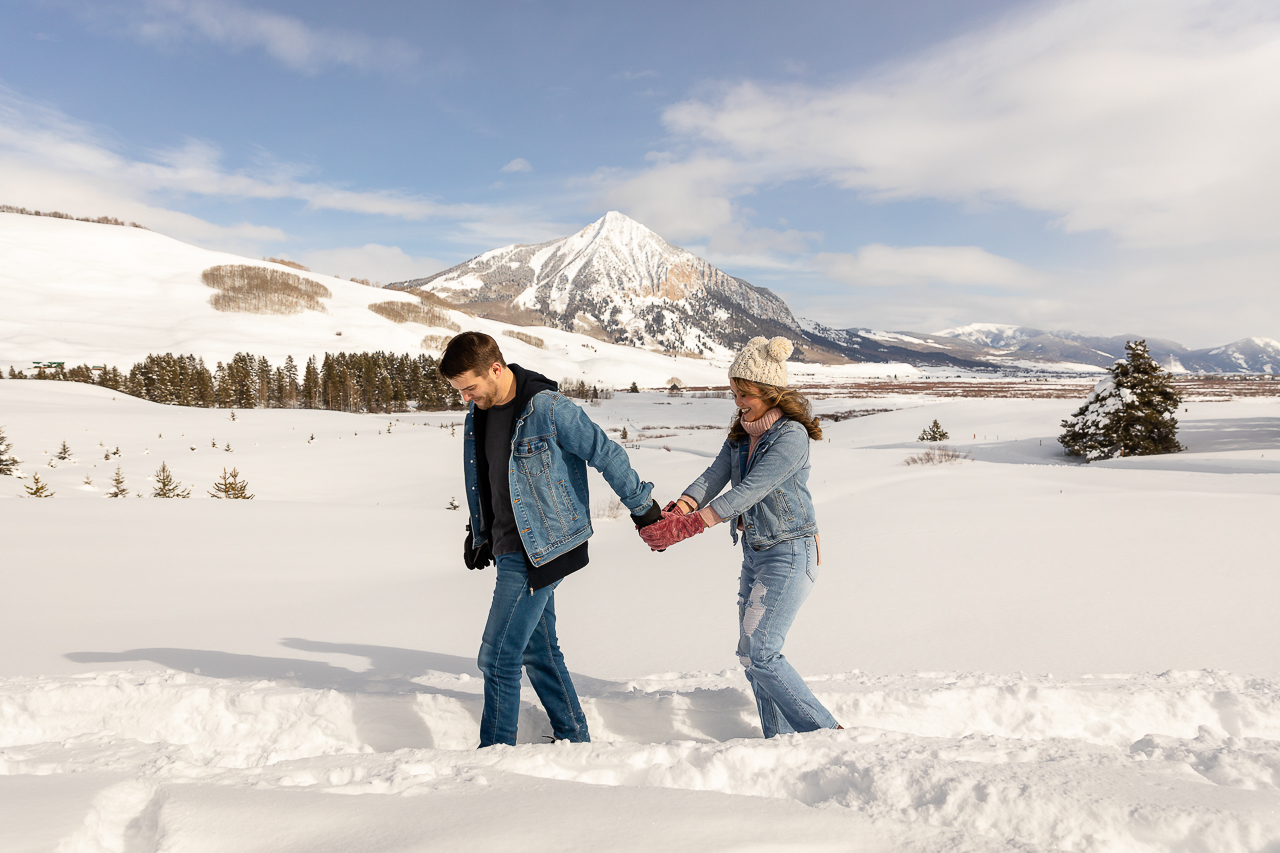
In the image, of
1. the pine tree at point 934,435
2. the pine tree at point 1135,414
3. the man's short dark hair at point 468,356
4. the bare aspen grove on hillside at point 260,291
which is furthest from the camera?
the bare aspen grove on hillside at point 260,291

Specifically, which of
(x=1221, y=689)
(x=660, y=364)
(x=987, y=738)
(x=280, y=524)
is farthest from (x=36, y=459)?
(x=660, y=364)

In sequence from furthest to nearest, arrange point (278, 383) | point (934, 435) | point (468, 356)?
point (278, 383) < point (934, 435) < point (468, 356)

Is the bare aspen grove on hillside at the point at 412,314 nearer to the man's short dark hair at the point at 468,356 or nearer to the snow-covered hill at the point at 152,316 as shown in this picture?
the snow-covered hill at the point at 152,316

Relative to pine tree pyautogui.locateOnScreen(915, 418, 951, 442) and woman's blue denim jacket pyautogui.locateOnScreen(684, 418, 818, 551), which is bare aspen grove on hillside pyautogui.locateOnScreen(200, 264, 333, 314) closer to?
pine tree pyautogui.locateOnScreen(915, 418, 951, 442)

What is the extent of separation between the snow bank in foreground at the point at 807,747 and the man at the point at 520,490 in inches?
17.8

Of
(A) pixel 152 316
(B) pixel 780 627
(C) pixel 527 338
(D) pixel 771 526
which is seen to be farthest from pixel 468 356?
(C) pixel 527 338

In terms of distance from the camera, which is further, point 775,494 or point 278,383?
point 278,383

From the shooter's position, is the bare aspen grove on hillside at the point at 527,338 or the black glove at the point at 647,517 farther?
the bare aspen grove on hillside at the point at 527,338

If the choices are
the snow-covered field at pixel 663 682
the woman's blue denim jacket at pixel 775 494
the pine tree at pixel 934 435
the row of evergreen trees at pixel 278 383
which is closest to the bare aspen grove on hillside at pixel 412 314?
the row of evergreen trees at pixel 278 383

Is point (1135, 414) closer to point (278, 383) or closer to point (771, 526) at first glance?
point (771, 526)

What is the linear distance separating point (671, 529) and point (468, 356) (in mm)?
1273

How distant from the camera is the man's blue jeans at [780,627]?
2986mm

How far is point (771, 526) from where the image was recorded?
3092mm

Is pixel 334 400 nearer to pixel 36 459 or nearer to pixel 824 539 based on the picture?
pixel 36 459
